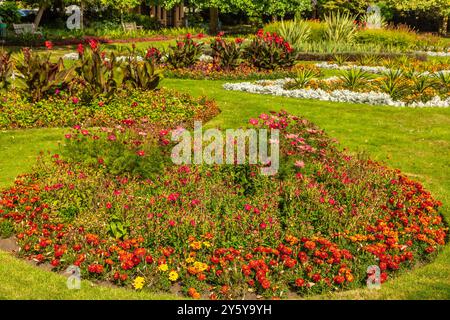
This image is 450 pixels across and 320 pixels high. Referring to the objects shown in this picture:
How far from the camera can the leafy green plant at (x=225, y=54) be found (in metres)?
17.1

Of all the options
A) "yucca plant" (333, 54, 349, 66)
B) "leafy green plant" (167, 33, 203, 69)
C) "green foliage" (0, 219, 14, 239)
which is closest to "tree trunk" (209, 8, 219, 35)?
"yucca plant" (333, 54, 349, 66)

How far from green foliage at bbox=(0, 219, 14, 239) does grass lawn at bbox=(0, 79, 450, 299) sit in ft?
1.70

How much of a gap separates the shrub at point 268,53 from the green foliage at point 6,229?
40.5 ft

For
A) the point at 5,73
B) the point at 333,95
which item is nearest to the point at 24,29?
the point at 5,73

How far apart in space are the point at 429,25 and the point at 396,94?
3312 cm

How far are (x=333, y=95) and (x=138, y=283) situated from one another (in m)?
9.74

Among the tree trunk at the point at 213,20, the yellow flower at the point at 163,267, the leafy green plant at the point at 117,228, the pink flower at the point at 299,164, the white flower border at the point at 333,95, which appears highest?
the tree trunk at the point at 213,20

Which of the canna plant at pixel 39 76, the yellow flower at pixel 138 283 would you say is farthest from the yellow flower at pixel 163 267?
the canna plant at pixel 39 76

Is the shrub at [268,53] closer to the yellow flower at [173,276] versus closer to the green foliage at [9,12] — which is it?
the yellow flower at [173,276]

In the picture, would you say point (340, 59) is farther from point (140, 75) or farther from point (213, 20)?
point (213, 20)

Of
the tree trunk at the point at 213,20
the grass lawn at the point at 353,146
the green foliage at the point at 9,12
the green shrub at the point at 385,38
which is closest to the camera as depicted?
the grass lawn at the point at 353,146
